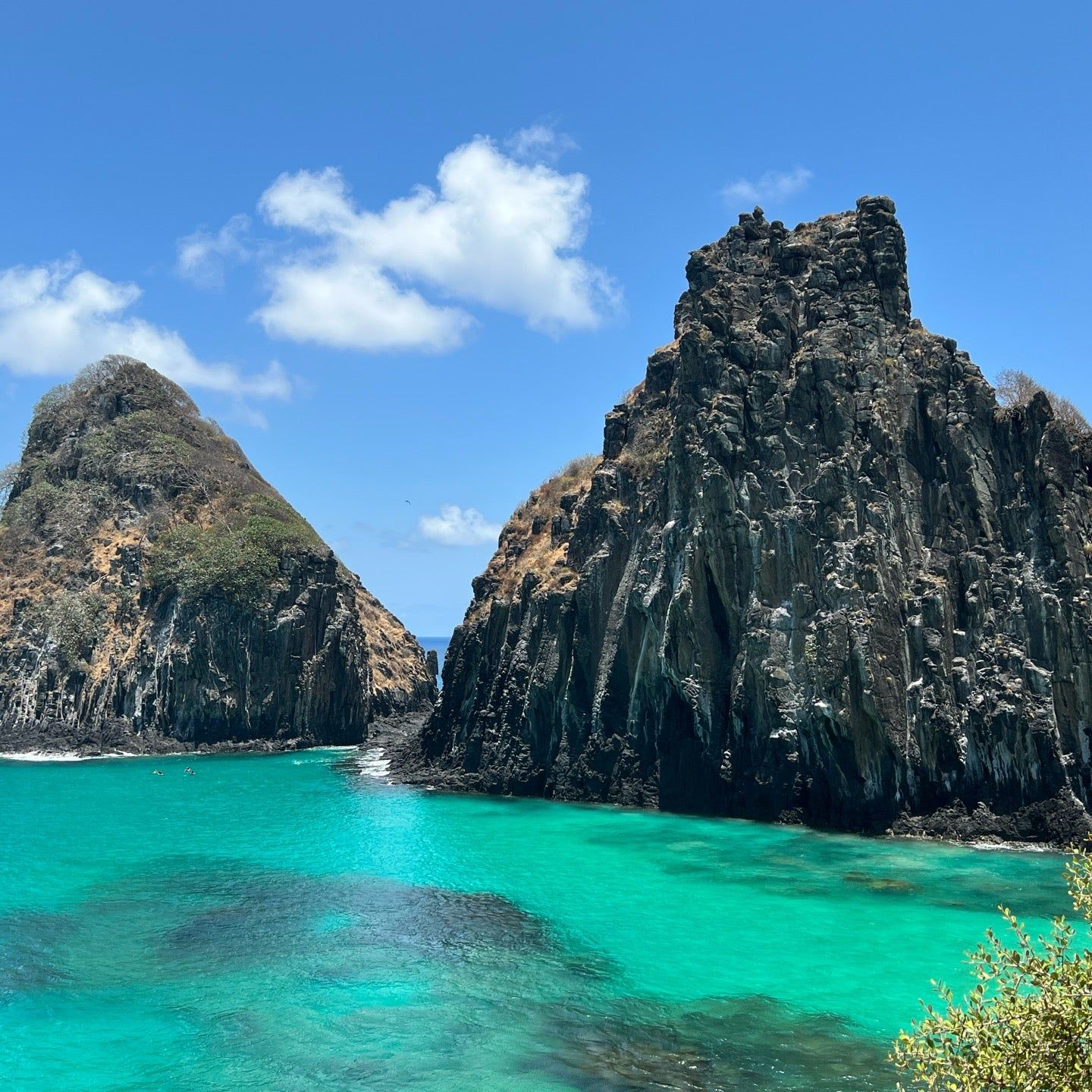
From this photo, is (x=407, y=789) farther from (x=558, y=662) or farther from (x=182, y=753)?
(x=182, y=753)

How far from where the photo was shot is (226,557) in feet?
340

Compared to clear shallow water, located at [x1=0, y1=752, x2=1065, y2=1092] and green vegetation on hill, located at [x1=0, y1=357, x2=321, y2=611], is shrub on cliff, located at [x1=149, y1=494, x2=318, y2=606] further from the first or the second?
clear shallow water, located at [x1=0, y1=752, x2=1065, y2=1092]

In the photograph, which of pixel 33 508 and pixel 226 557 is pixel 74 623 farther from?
pixel 33 508

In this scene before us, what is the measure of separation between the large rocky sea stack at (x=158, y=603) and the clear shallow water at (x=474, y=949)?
131 ft

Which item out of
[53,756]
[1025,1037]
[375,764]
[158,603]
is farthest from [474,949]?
[158,603]

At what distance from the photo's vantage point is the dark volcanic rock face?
52.0 meters

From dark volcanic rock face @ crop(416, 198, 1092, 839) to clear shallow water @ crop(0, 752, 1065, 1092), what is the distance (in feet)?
15.6

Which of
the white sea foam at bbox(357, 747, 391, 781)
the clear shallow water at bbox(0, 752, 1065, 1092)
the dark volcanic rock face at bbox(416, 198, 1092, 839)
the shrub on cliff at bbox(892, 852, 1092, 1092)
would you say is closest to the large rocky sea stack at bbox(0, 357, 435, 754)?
the white sea foam at bbox(357, 747, 391, 781)

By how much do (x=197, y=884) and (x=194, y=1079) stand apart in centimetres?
2105

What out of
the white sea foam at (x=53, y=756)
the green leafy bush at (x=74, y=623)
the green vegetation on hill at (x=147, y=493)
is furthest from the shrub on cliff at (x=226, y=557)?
the white sea foam at (x=53, y=756)

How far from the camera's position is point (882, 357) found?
59.8m

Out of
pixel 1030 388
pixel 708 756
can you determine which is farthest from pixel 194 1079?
pixel 1030 388

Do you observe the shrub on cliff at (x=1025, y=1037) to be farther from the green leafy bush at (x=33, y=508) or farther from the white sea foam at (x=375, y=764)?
the green leafy bush at (x=33, y=508)

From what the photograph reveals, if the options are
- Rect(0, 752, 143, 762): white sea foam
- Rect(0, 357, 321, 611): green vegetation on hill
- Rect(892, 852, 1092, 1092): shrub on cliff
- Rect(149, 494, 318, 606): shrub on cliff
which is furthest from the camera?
Rect(0, 357, 321, 611): green vegetation on hill
